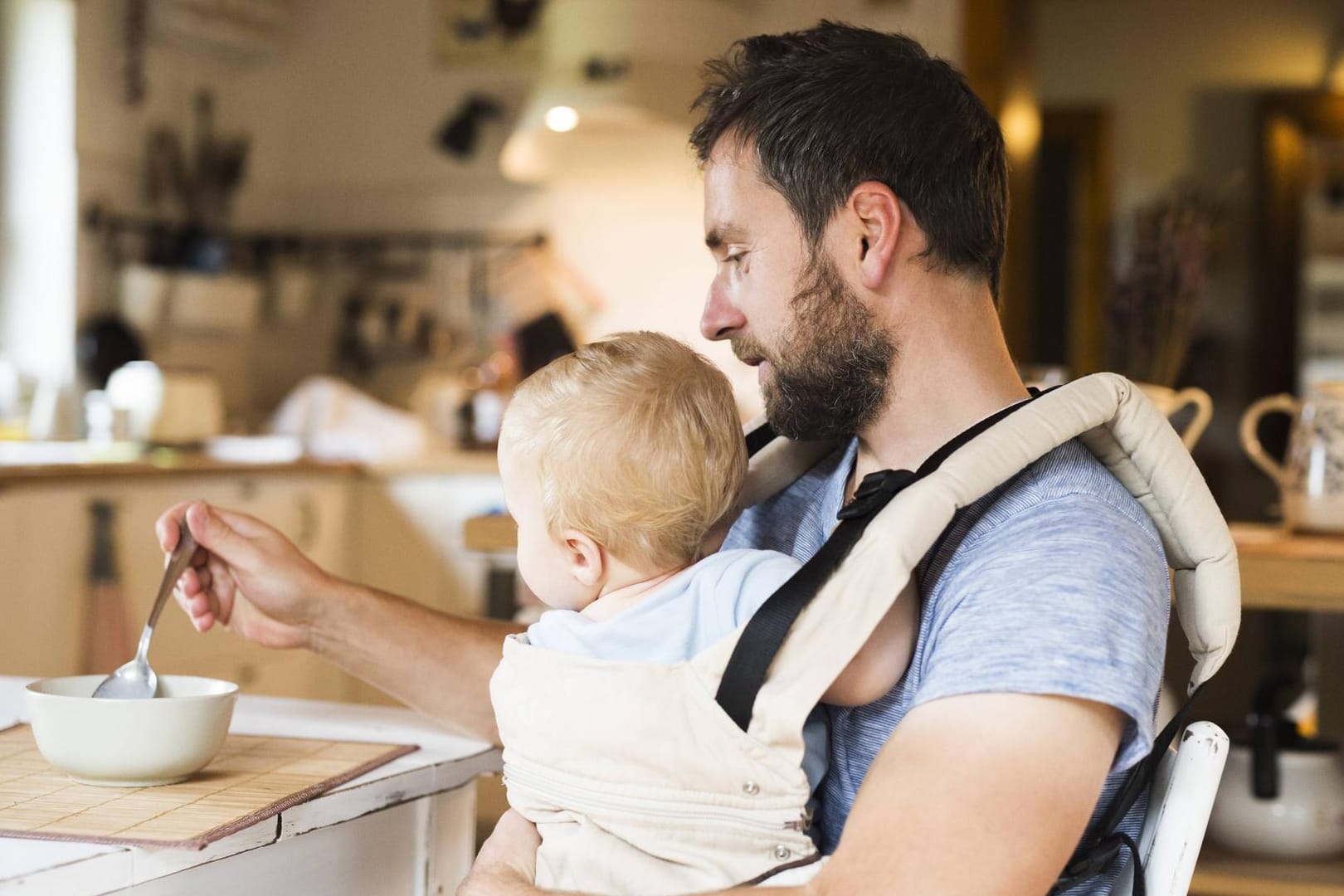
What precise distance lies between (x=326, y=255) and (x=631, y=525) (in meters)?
4.19

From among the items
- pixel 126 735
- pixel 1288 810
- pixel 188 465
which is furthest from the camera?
pixel 188 465

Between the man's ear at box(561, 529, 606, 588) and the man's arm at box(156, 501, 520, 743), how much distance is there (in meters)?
0.27

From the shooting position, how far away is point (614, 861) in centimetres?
106

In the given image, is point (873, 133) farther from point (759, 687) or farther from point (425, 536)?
point (425, 536)

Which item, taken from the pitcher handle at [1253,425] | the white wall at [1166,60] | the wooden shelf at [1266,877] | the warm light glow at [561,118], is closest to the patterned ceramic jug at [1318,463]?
the pitcher handle at [1253,425]

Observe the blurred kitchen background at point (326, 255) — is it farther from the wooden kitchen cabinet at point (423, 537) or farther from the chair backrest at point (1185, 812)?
the chair backrest at point (1185, 812)

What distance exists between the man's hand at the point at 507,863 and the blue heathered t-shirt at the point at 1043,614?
226 millimetres

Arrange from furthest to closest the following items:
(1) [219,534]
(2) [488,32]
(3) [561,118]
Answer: (2) [488,32] < (3) [561,118] < (1) [219,534]

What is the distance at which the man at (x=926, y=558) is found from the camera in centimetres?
97

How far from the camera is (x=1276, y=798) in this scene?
2014mm

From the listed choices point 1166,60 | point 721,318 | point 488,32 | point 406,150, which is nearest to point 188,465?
point 406,150

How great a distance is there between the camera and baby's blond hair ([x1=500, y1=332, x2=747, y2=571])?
1.12 meters

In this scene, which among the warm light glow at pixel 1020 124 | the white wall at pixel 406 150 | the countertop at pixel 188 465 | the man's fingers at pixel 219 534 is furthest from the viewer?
the white wall at pixel 406 150

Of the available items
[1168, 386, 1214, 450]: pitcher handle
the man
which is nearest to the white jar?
[1168, 386, 1214, 450]: pitcher handle
